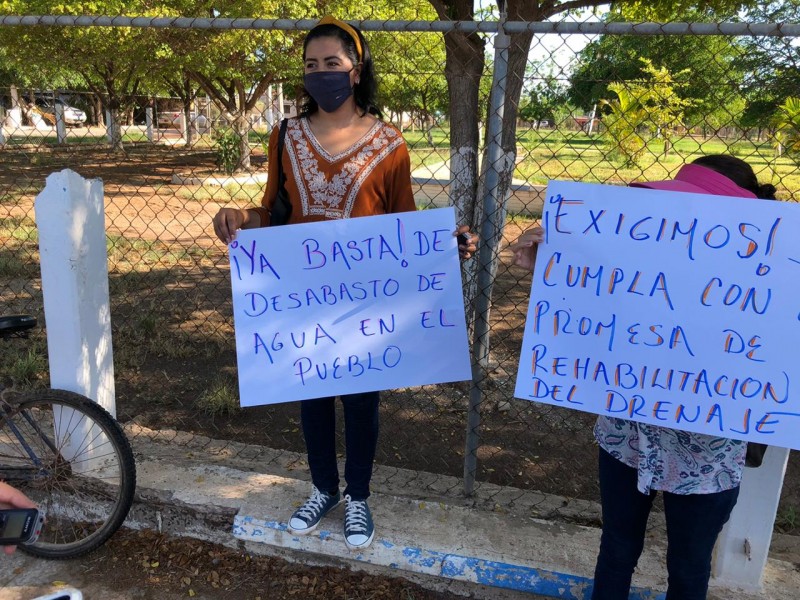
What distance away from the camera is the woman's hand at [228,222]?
2135 mm

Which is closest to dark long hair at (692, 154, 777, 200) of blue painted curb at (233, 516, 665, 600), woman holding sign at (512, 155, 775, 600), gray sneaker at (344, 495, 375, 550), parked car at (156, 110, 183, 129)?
woman holding sign at (512, 155, 775, 600)

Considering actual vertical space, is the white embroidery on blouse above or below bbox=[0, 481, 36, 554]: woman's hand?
above

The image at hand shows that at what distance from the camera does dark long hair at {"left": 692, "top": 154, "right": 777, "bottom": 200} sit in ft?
5.68

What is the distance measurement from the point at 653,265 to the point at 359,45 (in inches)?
47.0

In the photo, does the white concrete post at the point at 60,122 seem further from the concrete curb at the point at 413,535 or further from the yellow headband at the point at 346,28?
the yellow headband at the point at 346,28

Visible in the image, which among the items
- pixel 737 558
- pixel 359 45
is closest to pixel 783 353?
pixel 737 558

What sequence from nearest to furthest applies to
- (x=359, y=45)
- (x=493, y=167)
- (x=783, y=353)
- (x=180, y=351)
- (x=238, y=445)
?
(x=783, y=353), (x=359, y=45), (x=493, y=167), (x=238, y=445), (x=180, y=351)

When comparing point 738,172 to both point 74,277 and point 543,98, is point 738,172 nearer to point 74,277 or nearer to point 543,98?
point 74,277

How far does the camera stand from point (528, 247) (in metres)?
1.95

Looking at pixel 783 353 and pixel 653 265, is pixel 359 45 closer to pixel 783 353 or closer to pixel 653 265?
pixel 653 265

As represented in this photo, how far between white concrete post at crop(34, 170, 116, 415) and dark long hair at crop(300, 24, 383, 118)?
1.00 m

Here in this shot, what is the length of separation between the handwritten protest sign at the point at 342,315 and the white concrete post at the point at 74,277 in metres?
0.78

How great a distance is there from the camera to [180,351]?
469 cm

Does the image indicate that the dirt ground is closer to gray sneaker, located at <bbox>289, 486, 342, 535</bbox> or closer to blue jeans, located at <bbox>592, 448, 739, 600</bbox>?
gray sneaker, located at <bbox>289, 486, 342, 535</bbox>
